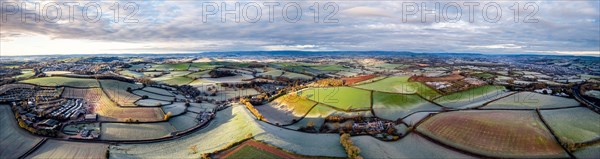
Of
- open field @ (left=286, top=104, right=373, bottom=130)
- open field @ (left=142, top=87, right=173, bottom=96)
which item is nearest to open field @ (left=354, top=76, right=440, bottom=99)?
open field @ (left=286, top=104, right=373, bottom=130)

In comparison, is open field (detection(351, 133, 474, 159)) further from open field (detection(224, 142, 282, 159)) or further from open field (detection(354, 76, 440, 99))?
open field (detection(354, 76, 440, 99))

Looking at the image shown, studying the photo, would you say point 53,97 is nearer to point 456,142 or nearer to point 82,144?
point 82,144

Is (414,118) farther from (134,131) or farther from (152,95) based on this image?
(152,95)

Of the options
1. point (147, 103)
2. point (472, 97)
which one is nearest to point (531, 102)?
point (472, 97)

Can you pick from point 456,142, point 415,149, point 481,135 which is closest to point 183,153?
point 415,149

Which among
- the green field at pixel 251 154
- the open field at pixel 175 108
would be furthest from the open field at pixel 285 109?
the green field at pixel 251 154
